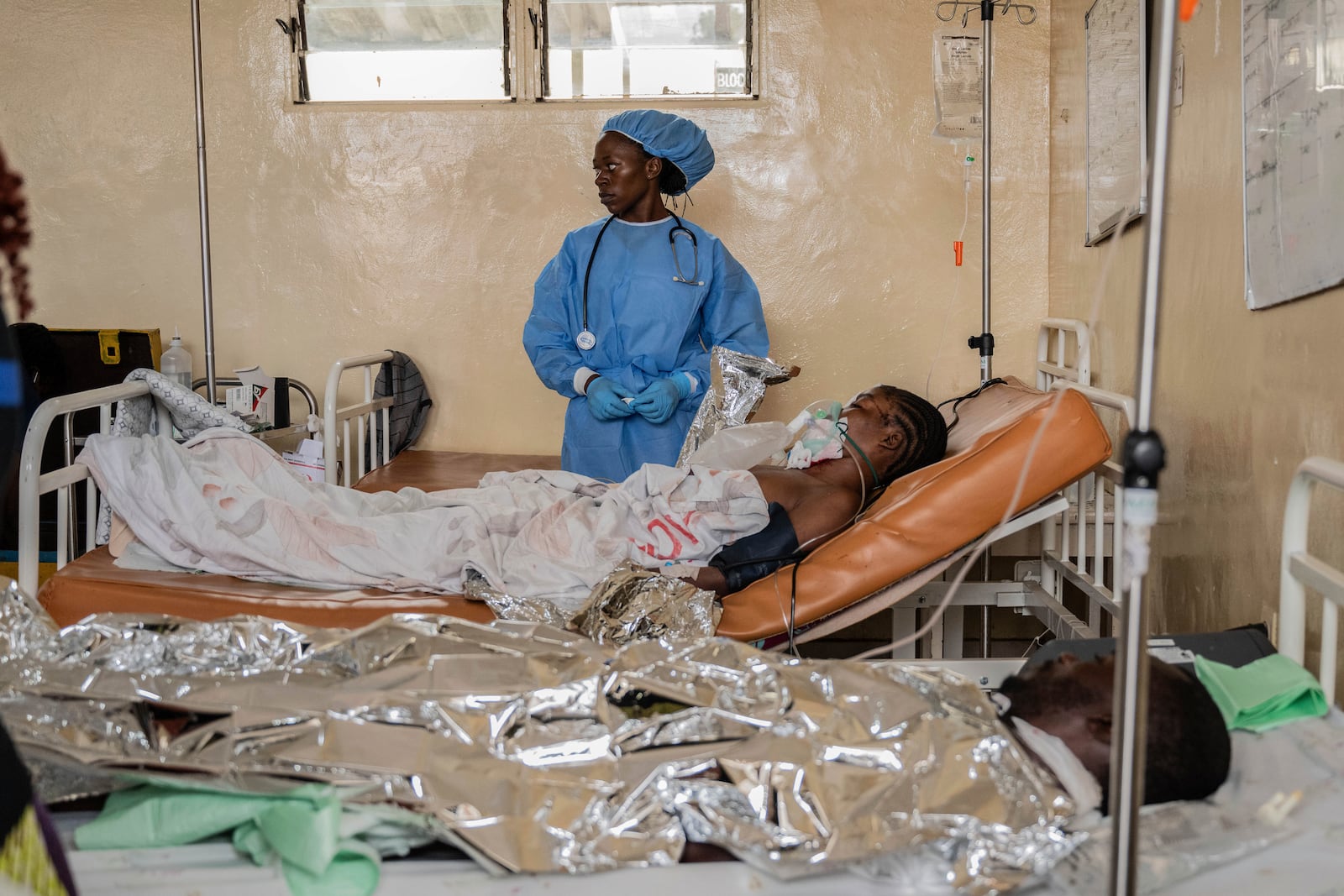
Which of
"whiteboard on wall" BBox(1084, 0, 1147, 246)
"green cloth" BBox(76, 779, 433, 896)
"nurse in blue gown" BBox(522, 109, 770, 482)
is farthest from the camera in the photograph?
"nurse in blue gown" BBox(522, 109, 770, 482)

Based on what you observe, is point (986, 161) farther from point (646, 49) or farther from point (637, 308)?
point (646, 49)

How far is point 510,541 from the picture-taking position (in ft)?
7.70

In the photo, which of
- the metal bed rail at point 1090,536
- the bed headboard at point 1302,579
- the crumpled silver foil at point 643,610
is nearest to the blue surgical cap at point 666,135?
the metal bed rail at point 1090,536


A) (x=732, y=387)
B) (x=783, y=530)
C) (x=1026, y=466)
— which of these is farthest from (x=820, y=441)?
(x=1026, y=466)

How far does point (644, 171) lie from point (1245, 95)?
1.60 m

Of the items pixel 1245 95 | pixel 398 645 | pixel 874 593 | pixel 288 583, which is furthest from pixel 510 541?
pixel 1245 95

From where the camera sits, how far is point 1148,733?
1239 mm

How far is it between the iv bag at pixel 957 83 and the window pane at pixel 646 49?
79 centimetres

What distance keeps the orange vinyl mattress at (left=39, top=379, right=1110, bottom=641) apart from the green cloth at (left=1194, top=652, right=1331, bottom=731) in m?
0.69

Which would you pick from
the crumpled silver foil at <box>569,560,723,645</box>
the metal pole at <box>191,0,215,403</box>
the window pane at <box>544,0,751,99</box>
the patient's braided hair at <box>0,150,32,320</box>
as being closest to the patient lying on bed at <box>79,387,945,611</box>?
the crumpled silver foil at <box>569,560,723,645</box>

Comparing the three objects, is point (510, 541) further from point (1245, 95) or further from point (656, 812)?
point (1245, 95)

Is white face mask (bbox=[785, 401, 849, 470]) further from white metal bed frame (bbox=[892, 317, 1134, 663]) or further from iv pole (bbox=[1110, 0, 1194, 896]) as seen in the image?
iv pole (bbox=[1110, 0, 1194, 896])

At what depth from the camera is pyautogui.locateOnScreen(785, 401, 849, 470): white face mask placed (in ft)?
8.35

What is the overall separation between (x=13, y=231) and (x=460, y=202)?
3214mm
